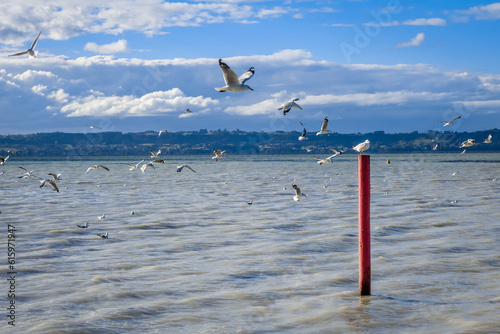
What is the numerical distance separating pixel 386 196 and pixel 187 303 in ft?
85.1

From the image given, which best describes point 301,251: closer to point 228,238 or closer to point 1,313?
point 228,238

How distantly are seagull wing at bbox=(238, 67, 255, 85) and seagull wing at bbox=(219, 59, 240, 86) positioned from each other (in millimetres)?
1343

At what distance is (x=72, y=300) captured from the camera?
11.2 meters

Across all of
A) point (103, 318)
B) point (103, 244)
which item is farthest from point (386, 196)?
point (103, 318)

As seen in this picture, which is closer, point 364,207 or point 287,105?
point 364,207

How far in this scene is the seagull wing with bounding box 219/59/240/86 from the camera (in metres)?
16.2

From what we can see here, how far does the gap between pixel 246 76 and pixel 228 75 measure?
2.33 m

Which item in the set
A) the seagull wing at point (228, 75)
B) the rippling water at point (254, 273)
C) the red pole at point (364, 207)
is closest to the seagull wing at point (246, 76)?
the seagull wing at point (228, 75)

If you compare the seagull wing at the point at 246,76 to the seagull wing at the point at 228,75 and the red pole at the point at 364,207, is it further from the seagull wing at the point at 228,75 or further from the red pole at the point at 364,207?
the red pole at the point at 364,207

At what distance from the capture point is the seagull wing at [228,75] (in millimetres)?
16152

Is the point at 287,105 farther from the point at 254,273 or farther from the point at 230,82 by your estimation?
the point at 254,273

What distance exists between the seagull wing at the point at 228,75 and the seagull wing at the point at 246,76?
52.9 inches

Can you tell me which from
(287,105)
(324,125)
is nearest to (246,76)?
(287,105)

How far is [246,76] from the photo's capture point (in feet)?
61.3
